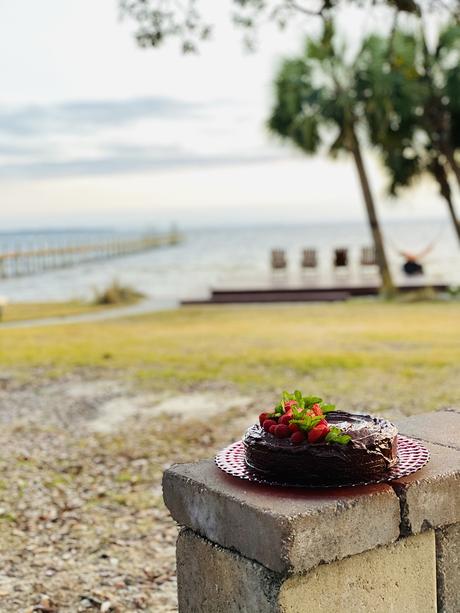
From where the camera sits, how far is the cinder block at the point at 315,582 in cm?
263

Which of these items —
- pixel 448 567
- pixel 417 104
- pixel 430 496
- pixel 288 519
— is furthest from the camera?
pixel 417 104

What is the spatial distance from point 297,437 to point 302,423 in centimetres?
6

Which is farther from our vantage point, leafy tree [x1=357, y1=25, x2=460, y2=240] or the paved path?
leafy tree [x1=357, y1=25, x2=460, y2=240]

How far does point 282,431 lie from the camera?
284 centimetres

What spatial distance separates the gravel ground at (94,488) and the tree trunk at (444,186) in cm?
1367

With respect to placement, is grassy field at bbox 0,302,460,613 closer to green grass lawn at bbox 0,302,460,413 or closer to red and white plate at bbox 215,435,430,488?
green grass lawn at bbox 0,302,460,413

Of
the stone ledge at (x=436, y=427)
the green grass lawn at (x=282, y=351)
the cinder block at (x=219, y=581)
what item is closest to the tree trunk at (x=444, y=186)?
the green grass lawn at (x=282, y=351)

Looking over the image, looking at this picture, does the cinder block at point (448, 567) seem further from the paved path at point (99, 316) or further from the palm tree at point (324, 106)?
the palm tree at point (324, 106)

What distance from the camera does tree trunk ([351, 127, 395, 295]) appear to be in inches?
826

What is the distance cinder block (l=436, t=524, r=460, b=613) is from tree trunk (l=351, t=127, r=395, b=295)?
18.1 m

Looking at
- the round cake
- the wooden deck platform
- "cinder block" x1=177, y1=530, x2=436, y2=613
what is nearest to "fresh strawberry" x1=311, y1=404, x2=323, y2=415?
the round cake

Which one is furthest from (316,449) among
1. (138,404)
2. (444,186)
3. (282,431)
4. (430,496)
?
(444,186)

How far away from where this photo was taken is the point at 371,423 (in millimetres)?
2988

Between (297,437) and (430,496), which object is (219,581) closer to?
(297,437)
